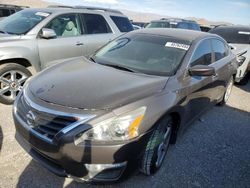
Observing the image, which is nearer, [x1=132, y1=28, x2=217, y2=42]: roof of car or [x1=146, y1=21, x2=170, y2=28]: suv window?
[x1=132, y1=28, x2=217, y2=42]: roof of car

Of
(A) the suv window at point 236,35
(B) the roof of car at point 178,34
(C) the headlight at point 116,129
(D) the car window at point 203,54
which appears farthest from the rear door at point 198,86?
(A) the suv window at point 236,35

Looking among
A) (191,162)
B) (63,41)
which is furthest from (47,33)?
(191,162)

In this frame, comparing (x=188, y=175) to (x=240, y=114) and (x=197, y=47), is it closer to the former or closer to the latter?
(x=197, y=47)

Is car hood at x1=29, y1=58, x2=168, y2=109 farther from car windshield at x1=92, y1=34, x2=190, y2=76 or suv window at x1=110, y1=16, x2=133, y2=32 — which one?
suv window at x1=110, y1=16, x2=133, y2=32

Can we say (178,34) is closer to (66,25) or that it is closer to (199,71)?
(199,71)

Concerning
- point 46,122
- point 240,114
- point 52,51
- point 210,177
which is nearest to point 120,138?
point 46,122

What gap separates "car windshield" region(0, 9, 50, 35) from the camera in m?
4.73

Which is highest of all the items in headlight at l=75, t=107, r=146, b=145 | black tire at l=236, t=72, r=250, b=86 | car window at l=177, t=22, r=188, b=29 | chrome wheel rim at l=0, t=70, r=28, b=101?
headlight at l=75, t=107, r=146, b=145

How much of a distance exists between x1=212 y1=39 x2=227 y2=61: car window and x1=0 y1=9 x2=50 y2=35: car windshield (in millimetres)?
3284

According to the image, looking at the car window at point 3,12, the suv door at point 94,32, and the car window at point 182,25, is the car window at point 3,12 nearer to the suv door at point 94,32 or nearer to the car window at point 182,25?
the suv door at point 94,32

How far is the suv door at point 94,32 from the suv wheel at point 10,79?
158 centimetres

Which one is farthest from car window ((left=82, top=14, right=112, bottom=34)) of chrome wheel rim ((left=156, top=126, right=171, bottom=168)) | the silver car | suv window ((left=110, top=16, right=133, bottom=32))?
chrome wheel rim ((left=156, top=126, right=171, bottom=168))

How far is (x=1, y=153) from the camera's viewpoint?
3100mm

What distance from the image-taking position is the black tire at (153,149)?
2.62 m
